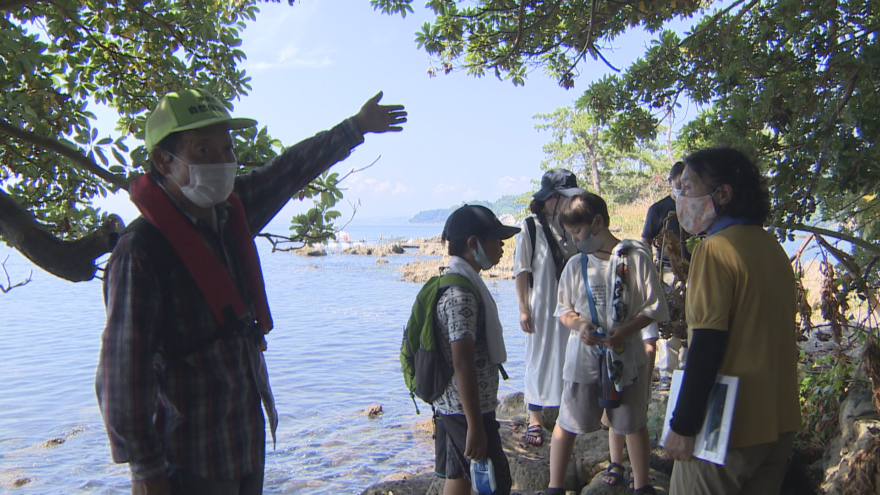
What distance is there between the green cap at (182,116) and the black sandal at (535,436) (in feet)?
12.1

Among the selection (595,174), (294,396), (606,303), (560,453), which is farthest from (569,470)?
(595,174)

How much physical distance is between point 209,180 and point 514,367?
8638mm

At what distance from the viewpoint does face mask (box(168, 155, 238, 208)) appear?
6.32 feet

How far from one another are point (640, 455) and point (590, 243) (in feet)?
4.11

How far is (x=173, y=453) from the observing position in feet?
5.88

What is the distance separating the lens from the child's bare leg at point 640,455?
3422 mm

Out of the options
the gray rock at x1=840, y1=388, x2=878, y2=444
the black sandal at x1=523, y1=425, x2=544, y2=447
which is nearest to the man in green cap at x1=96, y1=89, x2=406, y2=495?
the black sandal at x1=523, y1=425, x2=544, y2=447

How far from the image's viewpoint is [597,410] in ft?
11.2

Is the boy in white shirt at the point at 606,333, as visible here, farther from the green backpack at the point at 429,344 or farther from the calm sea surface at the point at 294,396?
the calm sea surface at the point at 294,396

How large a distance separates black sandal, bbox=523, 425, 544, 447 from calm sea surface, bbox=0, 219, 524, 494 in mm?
1859

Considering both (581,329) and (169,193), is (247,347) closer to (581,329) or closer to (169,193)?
(169,193)

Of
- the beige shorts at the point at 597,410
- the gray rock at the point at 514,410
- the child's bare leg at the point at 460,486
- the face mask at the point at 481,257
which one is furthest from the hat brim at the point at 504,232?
the gray rock at the point at 514,410

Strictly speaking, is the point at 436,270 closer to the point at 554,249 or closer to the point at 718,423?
the point at 554,249

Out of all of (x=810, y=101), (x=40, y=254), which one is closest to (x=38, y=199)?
(x=40, y=254)
